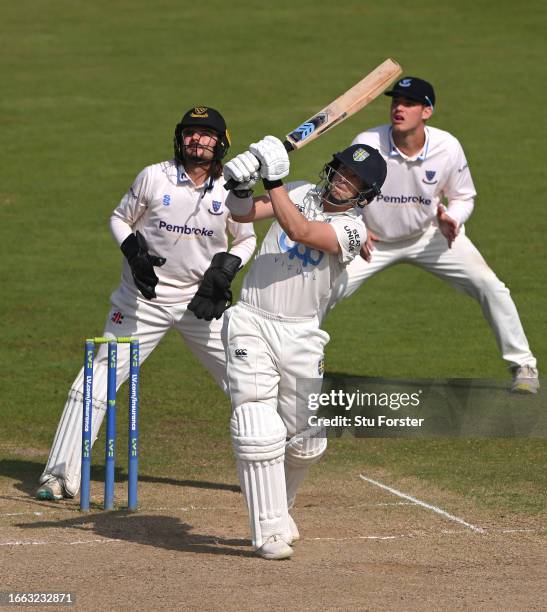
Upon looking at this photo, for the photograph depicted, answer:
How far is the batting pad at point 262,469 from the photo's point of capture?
21.9ft

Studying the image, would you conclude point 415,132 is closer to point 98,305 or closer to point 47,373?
point 47,373

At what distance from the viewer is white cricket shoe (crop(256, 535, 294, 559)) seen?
669cm

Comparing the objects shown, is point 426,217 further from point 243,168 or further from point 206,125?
point 243,168

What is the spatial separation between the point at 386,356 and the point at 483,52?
1276 centimetres

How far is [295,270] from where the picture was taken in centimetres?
688

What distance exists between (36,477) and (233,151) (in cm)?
1056

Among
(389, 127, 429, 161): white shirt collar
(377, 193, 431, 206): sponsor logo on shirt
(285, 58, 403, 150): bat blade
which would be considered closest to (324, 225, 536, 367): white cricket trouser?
(377, 193, 431, 206): sponsor logo on shirt

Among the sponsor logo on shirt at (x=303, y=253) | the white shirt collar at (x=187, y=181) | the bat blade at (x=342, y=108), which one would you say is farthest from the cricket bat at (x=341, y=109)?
the white shirt collar at (x=187, y=181)

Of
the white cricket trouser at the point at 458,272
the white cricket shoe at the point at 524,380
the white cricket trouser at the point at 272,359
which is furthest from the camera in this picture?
the white cricket shoe at the point at 524,380

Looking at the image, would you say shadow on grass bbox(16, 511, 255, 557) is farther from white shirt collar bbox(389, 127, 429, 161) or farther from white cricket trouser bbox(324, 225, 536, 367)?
white shirt collar bbox(389, 127, 429, 161)

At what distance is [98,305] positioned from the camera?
13492 millimetres

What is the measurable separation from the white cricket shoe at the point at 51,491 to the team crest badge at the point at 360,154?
9.26 feet

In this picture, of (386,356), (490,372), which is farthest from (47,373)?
(490,372)

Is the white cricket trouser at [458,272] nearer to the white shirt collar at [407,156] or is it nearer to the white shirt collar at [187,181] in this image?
the white shirt collar at [407,156]
